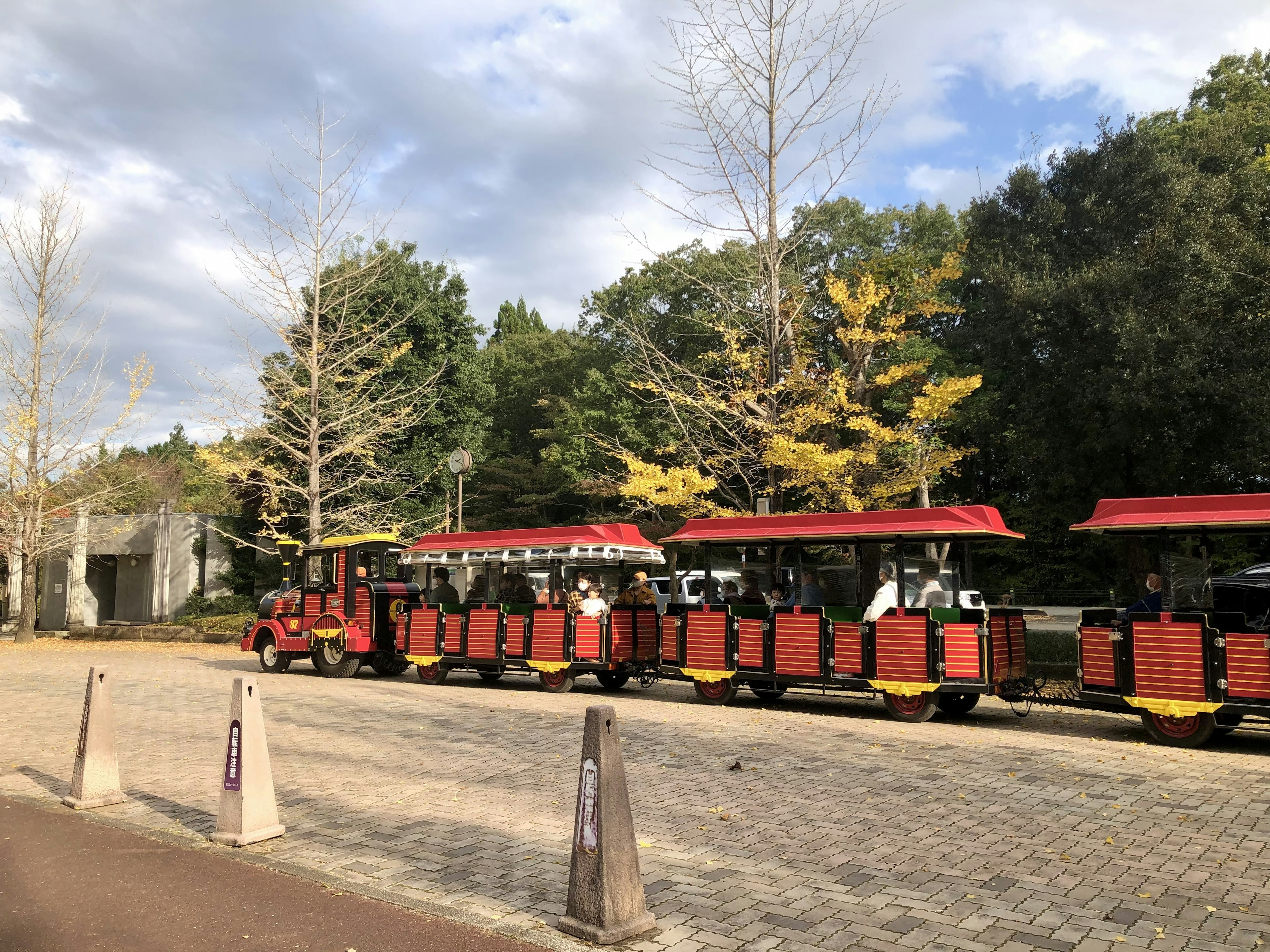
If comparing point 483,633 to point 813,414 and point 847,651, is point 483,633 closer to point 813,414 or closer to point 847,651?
point 847,651

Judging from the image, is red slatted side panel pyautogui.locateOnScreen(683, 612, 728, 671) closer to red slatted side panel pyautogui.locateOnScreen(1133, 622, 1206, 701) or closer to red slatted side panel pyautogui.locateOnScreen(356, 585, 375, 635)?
red slatted side panel pyautogui.locateOnScreen(1133, 622, 1206, 701)

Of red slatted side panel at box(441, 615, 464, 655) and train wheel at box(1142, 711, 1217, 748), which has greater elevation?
red slatted side panel at box(441, 615, 464, 655)

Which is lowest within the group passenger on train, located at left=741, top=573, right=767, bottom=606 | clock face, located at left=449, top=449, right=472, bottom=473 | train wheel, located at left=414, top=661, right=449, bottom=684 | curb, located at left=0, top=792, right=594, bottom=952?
train wheel, located at left=414, top=661, right=449, bottom=684

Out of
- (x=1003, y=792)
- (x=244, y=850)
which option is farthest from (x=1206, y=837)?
(x=244, y=850)

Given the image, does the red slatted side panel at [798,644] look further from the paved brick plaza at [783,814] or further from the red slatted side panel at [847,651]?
the paved brick plaza at [783,814]

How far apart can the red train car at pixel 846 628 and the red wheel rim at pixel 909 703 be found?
10 millimetres

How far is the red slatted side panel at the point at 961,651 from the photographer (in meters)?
11.7

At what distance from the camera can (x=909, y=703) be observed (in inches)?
484

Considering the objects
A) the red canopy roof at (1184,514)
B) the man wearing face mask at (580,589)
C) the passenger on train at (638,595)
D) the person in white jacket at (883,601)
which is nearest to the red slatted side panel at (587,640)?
the man wearing face mask at (580,589)

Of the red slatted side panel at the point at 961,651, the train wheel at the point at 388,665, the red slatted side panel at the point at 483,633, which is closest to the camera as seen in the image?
the red slatted side panel at the point at 961,651

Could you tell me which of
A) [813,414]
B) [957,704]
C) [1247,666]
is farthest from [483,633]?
[1247,666]

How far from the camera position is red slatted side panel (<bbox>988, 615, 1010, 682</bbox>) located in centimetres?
1179

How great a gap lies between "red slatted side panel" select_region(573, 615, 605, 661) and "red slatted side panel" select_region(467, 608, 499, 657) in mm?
1591

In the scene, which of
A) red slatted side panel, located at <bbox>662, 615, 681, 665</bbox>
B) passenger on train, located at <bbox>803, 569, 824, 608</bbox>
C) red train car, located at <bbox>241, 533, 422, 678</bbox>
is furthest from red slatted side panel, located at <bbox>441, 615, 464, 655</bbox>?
passenger on train, located at <bbox>803, 569, 824, 608</bbox>
